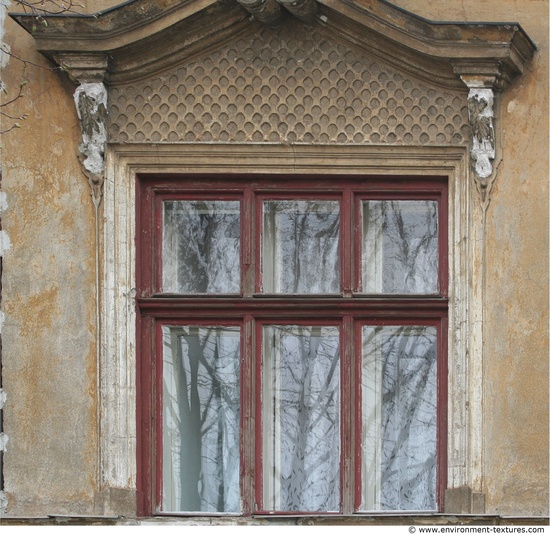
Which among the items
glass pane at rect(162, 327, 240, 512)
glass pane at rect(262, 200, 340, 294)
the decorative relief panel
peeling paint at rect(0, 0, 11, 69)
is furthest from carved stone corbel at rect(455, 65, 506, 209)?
peeling paint at rect(0, 0, 11, 69)

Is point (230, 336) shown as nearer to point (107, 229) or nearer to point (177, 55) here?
point (107, 229)

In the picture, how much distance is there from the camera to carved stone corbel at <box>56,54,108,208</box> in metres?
8.83

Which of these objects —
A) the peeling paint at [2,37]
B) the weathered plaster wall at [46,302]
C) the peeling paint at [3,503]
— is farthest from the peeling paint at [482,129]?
the peeling paint at [3,503]

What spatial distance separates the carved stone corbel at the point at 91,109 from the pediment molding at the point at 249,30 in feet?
0.18

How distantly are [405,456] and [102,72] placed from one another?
2.74 m

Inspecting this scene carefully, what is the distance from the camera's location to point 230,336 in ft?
29.5

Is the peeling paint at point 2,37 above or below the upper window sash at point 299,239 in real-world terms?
above

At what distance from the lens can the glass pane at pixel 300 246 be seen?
8992 mm

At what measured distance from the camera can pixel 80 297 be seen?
8.83 meters

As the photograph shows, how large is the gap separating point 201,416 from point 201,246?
0.97 meters

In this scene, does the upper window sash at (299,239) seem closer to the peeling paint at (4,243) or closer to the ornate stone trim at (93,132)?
the ornate stone trim at (93,132)

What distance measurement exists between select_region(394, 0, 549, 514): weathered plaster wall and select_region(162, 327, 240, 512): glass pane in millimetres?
1434

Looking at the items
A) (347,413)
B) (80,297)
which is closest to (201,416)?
(347,413)

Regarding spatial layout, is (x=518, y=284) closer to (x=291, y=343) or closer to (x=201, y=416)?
(x=291, y=343)
